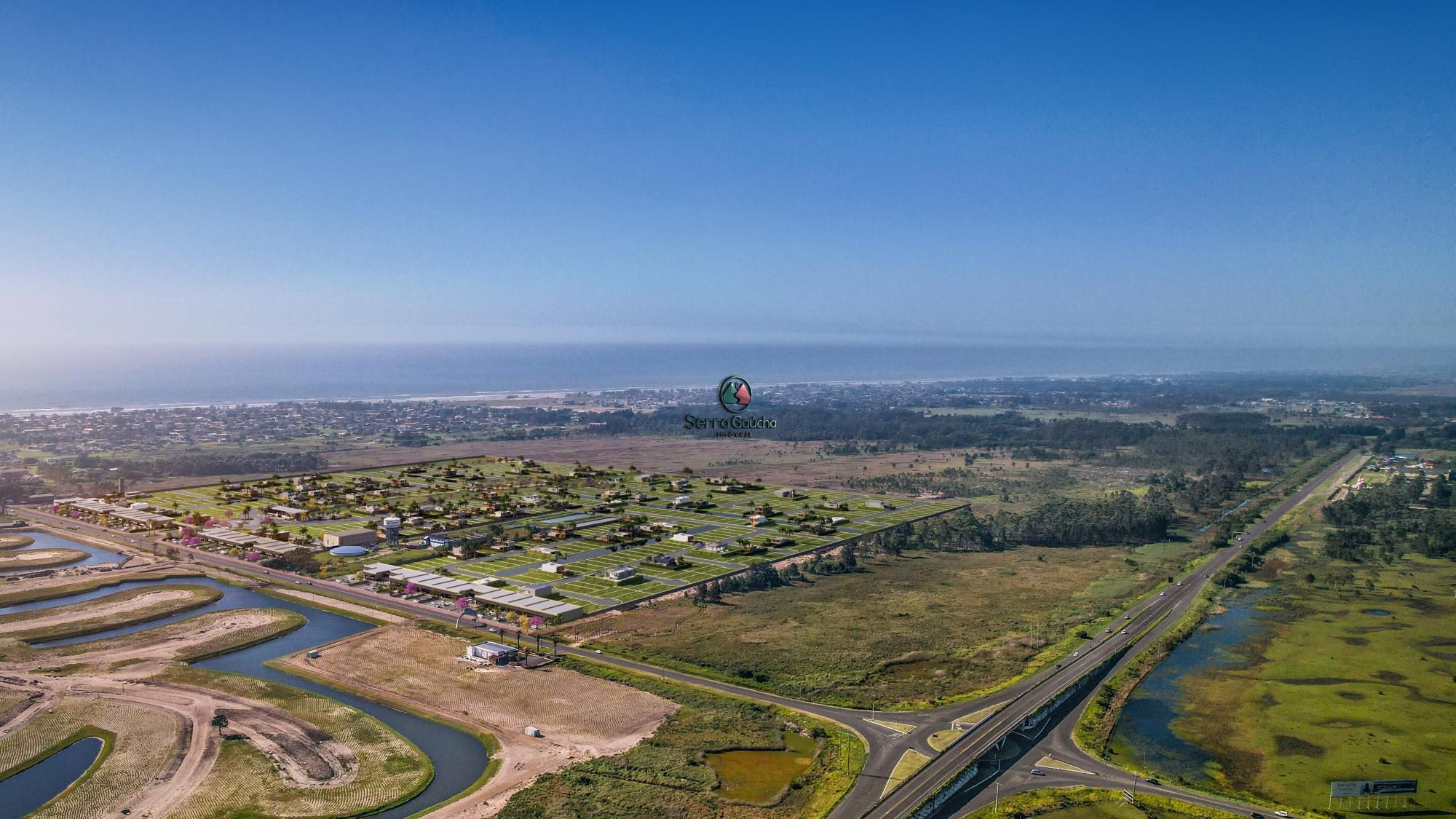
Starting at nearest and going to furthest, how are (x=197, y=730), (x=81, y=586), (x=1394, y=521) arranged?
(x=197, y=730), (x=81, y=586), (x=1394, y=521)

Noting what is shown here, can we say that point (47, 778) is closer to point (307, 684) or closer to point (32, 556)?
point (307, 684)

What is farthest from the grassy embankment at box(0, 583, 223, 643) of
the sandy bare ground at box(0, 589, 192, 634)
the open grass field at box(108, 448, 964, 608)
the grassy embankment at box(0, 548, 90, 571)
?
the grassy embankment at box(0, 548, 90, 571)

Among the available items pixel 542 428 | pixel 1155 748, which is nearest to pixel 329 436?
pixel 542 428

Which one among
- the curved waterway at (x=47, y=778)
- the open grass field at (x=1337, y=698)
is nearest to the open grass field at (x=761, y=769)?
the open grass field at (x=1337, y=698)

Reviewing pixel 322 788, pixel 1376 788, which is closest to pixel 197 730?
pixel 322 788

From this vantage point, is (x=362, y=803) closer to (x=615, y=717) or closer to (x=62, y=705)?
(x=615, y=717)

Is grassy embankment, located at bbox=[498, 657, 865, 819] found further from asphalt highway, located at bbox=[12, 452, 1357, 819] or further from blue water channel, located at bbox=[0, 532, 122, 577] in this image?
blue water channel, located at bbox=[0, 532, 122, 577]
